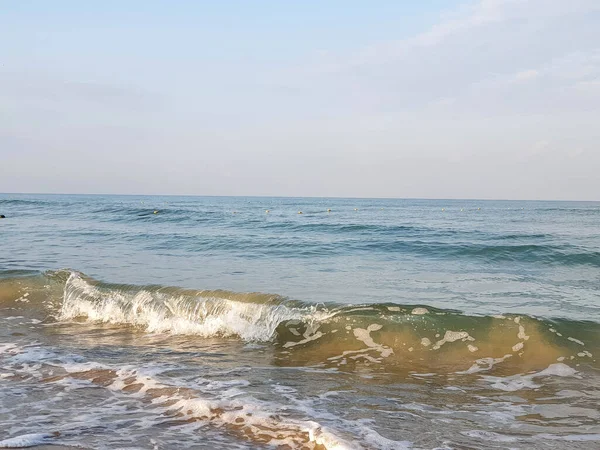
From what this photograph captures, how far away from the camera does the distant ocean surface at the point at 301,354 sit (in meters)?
4.90

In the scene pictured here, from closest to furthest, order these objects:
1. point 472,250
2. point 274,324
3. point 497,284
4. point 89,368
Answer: point 89,368, point 274,324, point 497,284, point 472,250

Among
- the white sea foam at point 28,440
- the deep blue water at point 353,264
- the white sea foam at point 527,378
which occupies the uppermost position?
the deep blue water at point 353,264

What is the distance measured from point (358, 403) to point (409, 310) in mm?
4039

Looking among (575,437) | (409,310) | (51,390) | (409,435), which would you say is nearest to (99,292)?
(51,390)

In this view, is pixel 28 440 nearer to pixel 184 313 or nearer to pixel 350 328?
pixel 350 328

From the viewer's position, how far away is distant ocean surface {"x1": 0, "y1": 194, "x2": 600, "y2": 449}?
16.1 feet

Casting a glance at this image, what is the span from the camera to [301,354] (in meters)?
8.07

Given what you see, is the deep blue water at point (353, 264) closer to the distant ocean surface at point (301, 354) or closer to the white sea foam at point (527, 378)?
the distant ocean surface at point (301, 354)

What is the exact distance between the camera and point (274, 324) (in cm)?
935

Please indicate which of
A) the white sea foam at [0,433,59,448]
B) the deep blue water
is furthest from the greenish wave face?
the white sea foam at [0,433,59,448]

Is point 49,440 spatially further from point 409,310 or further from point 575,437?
point 409,310

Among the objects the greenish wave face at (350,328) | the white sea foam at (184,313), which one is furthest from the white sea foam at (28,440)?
the white sea foam at (184,313)

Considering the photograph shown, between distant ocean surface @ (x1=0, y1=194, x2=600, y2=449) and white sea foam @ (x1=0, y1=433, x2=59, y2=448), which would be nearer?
white sea foam @ (x1=0, y1=433, x2=59, y2=448)

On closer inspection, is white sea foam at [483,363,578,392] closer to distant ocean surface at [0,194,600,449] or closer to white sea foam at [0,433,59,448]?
distant ocean surface at [0,194,600,449]
